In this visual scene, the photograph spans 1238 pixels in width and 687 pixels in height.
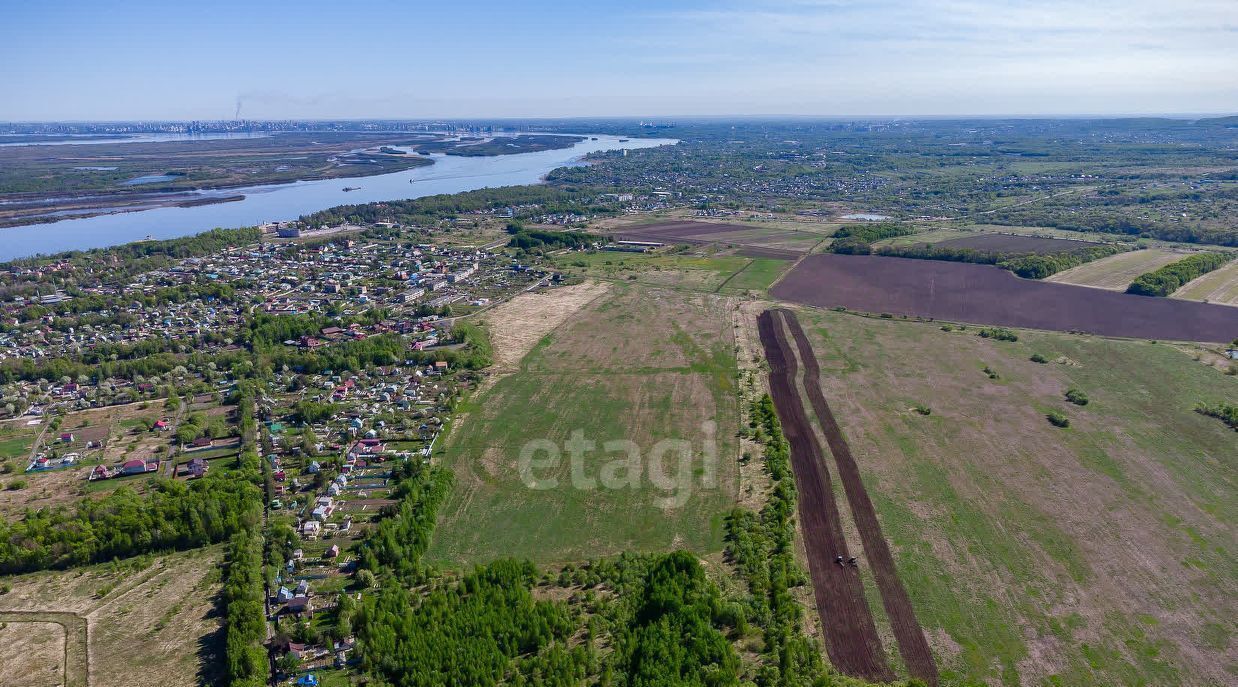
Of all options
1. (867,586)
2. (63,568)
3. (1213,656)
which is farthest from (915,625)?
(63,568)

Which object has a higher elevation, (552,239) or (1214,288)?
(552,239)

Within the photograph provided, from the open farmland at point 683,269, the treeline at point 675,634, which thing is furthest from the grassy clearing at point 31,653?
the open farmland at point 683,269

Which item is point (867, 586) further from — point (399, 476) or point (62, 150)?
point (62, 150)

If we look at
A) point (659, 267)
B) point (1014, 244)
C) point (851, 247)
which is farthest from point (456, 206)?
point (1014, 244)

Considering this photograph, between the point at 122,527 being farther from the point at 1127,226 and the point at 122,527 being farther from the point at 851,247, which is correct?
the point at 1127,226

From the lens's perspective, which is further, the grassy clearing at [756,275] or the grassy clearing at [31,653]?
the grassy clearing at [756,275]

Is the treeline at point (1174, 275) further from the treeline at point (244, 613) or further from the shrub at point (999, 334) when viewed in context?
the treeline at point (244, 613)

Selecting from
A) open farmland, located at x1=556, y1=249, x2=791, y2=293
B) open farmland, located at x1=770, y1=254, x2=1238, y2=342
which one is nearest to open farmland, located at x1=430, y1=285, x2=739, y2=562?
open farmland, located at x1=556, y1=249, x2=791, y2=293
